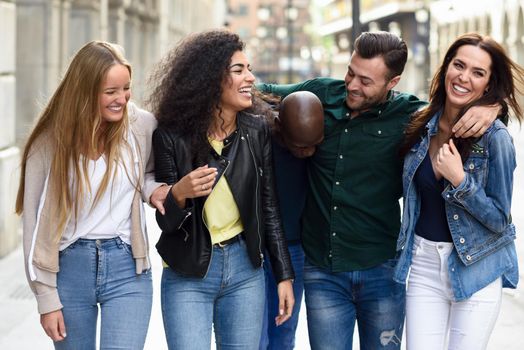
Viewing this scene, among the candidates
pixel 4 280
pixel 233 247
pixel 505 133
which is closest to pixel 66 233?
pixel 233 247

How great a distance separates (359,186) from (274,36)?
111 m

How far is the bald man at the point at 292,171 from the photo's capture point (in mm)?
4395

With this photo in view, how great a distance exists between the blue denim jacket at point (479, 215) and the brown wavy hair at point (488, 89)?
10 cm

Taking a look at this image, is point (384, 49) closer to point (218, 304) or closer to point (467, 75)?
point (467, 75)

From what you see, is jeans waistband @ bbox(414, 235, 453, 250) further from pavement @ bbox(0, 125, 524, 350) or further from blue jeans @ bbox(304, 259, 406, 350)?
pavement @ bbox(0, 125, 524, 350)

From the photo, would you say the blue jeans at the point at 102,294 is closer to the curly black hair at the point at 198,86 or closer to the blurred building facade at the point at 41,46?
the curly black hair at the point at 198,86

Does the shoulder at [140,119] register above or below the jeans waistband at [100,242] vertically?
above

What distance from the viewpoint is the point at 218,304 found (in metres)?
4.26

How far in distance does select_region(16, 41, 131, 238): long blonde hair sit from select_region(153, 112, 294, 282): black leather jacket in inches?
10.0

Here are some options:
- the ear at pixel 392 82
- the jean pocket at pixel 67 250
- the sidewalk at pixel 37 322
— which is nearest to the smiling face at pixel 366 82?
the ear at pixel 392 82

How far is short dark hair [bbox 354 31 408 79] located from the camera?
14.7ft

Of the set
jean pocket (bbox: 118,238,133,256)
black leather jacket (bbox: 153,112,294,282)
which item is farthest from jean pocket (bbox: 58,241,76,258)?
black leather jacket (bbox: 153,112,294,282)

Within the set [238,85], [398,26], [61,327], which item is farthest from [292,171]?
[398,26]

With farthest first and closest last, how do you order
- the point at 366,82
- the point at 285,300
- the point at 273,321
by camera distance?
the point at 273,321 < the point at 366,82 < the point at 285,300
